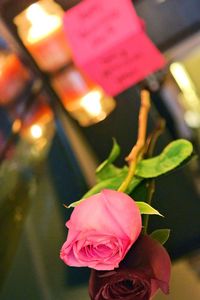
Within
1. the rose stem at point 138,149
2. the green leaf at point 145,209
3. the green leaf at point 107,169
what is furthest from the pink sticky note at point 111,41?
the green leaf at point 145,209

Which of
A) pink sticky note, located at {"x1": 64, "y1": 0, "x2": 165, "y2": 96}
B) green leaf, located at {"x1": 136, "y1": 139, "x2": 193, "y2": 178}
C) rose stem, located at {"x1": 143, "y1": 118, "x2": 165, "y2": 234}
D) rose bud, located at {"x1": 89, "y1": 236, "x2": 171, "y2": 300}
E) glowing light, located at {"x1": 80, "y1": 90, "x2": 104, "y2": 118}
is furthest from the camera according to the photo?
glowing light, located at {"x1": 80, "y1": 90, "x2": 104, "y2": 118}

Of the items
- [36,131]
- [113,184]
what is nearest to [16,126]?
[36,131]

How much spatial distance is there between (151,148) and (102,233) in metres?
0.30

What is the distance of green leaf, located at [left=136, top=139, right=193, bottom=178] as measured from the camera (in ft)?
2.02

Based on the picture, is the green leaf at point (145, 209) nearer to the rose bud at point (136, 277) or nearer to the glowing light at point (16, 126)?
the rose bud at point (136, 277)

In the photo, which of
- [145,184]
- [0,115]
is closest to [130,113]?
[145,184]

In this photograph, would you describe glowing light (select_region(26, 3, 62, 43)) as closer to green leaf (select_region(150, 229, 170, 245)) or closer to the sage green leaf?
the sage green leaf

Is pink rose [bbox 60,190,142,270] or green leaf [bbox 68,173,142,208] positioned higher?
pink rose [bbox 60,190,142,270]

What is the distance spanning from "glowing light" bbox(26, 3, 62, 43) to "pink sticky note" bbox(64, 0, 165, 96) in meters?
0.13

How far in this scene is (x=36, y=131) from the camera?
3.14 feet

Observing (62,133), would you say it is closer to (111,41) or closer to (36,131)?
(36,131)

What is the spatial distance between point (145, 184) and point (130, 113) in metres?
0.25

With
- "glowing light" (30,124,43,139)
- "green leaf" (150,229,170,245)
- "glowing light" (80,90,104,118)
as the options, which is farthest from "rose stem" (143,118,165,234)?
"glowing light" (30,124,43,139)

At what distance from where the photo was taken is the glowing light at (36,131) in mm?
941
